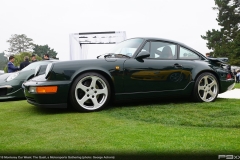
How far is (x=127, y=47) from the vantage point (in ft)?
15.6

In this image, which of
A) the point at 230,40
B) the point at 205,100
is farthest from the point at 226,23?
the point at 205,100

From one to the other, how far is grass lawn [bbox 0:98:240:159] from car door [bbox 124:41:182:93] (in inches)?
20.2

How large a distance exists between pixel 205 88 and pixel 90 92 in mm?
2188

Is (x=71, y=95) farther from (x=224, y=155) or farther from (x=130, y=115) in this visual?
(x=224, y=155)

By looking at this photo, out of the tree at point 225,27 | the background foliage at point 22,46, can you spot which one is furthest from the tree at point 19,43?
the tree at point 225,27

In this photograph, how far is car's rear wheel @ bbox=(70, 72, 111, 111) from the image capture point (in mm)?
3986

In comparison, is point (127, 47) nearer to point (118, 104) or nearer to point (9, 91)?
point (118, 104)

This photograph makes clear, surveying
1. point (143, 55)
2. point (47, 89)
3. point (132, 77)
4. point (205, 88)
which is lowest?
point (205, 88)

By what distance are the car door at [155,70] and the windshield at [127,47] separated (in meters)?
0.15

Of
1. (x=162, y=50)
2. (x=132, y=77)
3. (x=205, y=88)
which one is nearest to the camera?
(x=132, y=77)

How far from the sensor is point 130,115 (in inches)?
144

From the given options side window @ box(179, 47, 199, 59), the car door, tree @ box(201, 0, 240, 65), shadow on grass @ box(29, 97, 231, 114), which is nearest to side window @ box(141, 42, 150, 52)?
the car door

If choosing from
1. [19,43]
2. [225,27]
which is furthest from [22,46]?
[225,27]

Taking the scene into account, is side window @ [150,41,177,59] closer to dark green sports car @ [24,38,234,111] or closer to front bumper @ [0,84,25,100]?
dark green sports car @ [24,38,234,111]
